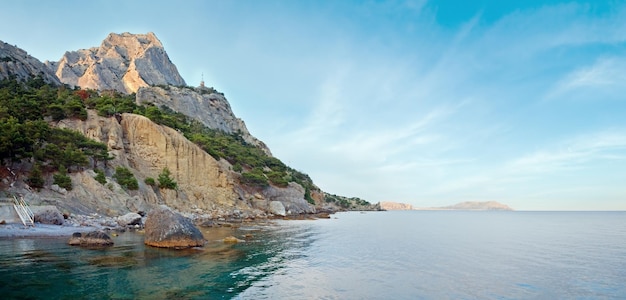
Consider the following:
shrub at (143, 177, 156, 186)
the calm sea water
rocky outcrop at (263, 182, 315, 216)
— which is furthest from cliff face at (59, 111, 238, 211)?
the calm sea water

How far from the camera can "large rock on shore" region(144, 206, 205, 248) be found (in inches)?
841

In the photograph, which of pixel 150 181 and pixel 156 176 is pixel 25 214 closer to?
pixel 150 181

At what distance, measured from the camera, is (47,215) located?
27.0 m

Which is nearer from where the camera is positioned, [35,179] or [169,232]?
[169,232]

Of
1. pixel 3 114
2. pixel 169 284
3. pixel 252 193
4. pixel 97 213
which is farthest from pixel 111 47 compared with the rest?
pixel 169 284

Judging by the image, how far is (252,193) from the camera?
267 feet

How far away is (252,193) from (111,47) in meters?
157

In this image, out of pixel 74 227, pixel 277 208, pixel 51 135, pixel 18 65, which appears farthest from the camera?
pixel 18 65

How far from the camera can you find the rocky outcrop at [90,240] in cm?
2041

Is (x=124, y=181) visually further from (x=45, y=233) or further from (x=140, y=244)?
(x=140, y=244)

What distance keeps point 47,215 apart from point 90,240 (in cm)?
989

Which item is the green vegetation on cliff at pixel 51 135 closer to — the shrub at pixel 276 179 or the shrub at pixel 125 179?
the shrub at pixel 125 179

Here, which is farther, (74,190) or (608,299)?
(74,190)

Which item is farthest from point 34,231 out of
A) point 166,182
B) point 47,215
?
point 166,182
